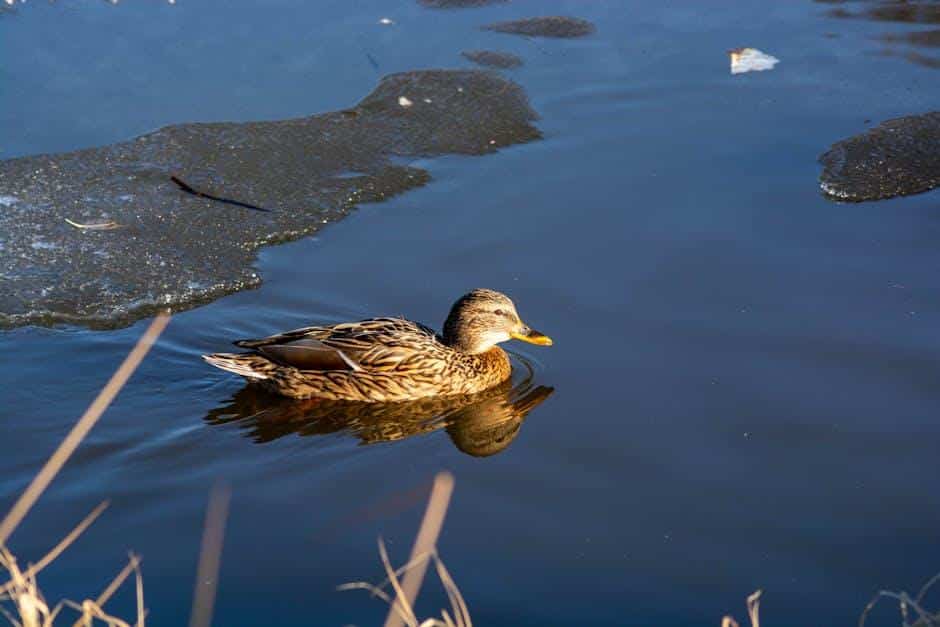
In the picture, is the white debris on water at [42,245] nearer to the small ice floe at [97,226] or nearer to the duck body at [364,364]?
the small ice floe at [97,226]

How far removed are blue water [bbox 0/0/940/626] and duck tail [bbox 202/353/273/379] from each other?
0.62ft

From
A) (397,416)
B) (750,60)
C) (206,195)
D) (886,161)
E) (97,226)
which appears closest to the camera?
(397,416)

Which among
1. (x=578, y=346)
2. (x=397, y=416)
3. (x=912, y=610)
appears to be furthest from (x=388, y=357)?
(x=912, y=610)

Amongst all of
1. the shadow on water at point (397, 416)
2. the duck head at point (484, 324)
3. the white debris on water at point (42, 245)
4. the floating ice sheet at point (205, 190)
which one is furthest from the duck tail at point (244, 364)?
the white debris on water at point (42, 245)

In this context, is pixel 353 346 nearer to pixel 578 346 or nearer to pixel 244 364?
pixel 244 364

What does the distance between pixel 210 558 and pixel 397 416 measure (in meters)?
1.95

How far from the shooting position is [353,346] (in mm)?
6852

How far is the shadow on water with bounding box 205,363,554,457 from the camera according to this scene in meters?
6.27

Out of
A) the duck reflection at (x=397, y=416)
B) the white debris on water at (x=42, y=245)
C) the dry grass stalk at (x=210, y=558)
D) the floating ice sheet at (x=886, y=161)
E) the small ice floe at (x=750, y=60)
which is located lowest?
the duck reflection at (x=397, y=416)

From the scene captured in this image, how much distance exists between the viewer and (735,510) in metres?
5.19

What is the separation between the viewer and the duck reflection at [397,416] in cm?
627

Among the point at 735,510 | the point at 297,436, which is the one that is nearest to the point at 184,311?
the point at 297,436

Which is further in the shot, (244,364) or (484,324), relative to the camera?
(484,324)

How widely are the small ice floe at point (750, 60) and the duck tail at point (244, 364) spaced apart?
5.03 m
